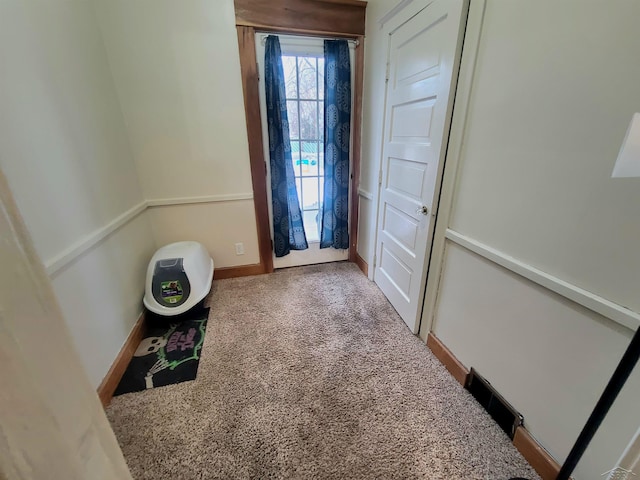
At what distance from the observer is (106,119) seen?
5.84 ft

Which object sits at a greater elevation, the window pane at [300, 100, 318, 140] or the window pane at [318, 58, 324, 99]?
the window pane at [318, 58, 324, 99]

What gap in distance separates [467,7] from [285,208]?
1.85m

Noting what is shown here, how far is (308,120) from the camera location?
247 cm

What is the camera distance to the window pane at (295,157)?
2518mm

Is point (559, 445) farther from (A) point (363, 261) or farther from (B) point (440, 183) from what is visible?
(A) point (363, 261)

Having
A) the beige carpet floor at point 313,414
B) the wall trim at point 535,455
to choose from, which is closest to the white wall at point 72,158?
the beige carpet floor at point 313,414

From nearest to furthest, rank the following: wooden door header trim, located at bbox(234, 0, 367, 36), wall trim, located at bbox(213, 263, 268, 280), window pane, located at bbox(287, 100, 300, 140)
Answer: wooden door header trim, located at bbox(234, 0, 367, 36) → window pane, located at bbox(287, 100, 300, 140) → wall trim, located at bbox(213, 263, 268, 280)

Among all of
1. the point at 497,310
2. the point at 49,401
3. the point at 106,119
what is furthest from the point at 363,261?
the point at 49,401

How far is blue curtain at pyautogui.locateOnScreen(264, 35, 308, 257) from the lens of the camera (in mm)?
2199

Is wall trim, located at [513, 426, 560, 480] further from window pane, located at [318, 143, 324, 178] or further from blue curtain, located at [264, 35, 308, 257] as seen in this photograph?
window pane, located at [318, 143, 324, 178]

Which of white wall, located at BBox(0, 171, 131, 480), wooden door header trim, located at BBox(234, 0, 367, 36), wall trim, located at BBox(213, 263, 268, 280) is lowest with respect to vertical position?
wall trim, located at BBox(213, 263, 268, 280)

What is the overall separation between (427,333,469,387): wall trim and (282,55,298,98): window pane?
223 centimetres

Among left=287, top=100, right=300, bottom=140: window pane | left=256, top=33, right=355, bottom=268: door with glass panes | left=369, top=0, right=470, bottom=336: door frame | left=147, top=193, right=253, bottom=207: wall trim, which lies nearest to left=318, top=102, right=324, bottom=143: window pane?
left=256, top=33, right=355, bottom=268: door with glass panes

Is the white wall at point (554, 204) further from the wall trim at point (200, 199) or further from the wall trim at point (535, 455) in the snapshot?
the wall trim at point (200, 199)
